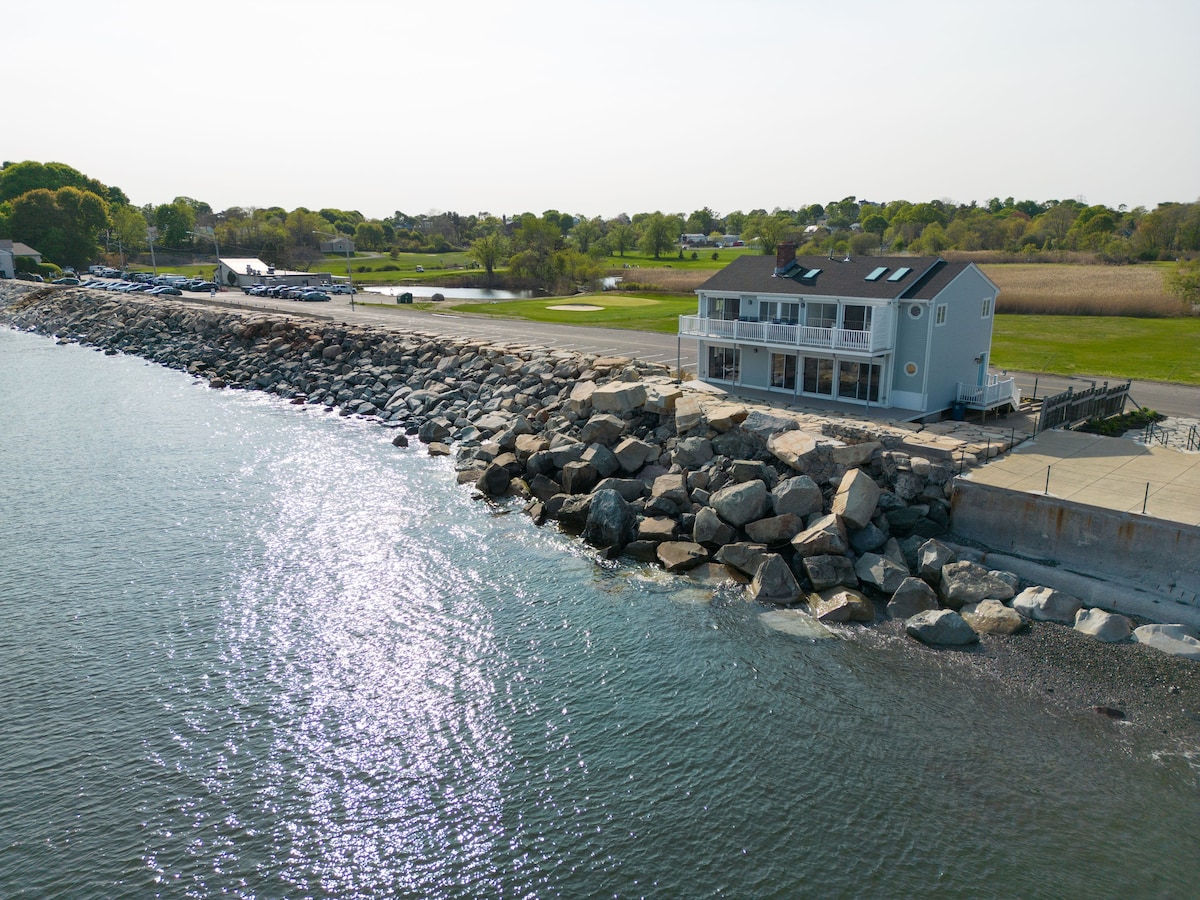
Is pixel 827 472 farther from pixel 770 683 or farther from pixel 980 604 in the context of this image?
pixel 770 683

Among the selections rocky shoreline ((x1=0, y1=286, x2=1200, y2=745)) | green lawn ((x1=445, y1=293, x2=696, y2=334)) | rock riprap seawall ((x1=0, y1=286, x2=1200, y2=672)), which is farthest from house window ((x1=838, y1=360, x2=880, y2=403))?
green lawn ((x1=445, y1=293, x2=696, y2=334))

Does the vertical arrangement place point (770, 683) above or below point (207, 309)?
below

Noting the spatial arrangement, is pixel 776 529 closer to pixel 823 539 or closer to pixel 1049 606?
pixel 823 539

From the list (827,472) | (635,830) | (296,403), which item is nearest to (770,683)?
(635,830)

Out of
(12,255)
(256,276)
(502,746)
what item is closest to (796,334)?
(502,746)

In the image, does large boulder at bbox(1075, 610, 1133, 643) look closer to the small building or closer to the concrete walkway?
the concrete walkway

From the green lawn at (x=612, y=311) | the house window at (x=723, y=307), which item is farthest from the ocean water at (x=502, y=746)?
the green lawn at (x=612, y=311)
